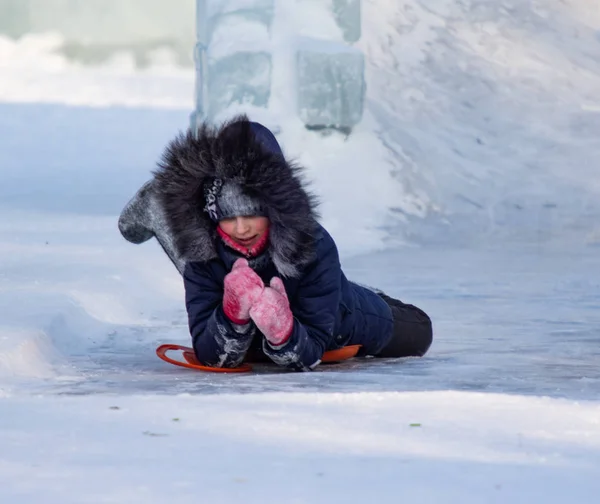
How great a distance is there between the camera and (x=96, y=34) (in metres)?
15.2

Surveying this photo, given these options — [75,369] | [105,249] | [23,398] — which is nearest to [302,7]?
[105,249]

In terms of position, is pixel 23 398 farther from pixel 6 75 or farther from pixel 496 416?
pixel 6 75

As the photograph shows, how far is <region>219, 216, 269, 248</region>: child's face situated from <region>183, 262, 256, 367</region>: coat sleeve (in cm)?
14

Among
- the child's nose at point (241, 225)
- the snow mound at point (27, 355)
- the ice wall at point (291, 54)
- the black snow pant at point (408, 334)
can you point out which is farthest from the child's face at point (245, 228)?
the ice wall at point (291, 54)

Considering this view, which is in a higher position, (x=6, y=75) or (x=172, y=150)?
(x=6, y=75)

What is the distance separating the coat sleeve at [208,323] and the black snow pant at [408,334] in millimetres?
693

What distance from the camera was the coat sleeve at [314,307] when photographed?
3.33 meters

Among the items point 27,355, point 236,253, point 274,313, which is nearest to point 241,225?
point 236,253

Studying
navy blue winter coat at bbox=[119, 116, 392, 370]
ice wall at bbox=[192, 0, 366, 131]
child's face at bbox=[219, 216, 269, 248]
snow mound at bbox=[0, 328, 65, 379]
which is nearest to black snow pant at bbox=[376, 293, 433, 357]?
navy blue winter coat at bbox=[119, 116, 392, 370]

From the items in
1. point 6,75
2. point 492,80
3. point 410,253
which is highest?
point 6,75

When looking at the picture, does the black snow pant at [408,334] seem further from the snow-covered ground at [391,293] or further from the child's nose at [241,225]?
the child's nose at [241,225]

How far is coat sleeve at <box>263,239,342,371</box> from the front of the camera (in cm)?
333

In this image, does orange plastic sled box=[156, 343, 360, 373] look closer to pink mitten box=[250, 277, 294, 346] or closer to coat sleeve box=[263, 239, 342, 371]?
coat sleeve box=[263, 239, 342, 371]

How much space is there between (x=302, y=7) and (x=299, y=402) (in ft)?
18.7
